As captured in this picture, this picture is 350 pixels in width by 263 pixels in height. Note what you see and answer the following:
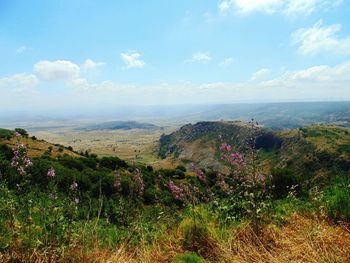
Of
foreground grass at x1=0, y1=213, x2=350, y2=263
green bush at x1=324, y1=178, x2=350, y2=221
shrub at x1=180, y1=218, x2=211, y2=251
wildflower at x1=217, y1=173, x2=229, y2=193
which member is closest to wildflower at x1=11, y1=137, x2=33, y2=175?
foreground grass at x1=0, y1=213, x2=350, y2=263

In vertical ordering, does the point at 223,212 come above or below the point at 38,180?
above

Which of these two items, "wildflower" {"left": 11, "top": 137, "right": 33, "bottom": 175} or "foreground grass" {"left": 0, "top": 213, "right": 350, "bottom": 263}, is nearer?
"foreground grass" {"left": 0, "top": 213, "right": 350, "bottom": 263}

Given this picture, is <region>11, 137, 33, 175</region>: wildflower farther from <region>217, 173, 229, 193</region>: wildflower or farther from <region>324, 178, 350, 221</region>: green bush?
<region>324, 178, 350, 221</region>: green bush

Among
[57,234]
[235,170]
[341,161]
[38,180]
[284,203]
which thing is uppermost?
[235,170]

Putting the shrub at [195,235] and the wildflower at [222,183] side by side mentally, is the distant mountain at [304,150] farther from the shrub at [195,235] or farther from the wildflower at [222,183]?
the shrub at [195,235]

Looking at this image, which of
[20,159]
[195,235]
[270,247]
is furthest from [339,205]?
[20,159]

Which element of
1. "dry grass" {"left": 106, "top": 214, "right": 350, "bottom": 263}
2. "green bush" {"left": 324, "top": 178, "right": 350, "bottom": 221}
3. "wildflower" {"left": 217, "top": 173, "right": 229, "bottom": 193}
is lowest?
"dry grass" {"left": 106, "top": 214, "right": 350, "bottom": 263}

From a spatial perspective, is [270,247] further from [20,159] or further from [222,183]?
[20,159]

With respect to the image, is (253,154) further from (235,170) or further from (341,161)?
(341,161)

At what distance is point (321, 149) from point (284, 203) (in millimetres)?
130331

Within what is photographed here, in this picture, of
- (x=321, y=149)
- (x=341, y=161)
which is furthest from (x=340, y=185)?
(x=321, y=149)

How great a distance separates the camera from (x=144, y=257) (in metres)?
5.07

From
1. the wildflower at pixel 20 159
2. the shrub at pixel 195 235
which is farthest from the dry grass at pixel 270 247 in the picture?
the wildflower at pixel 20 159

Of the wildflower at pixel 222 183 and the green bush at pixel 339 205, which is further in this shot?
the wildflower at pixel 222 183
